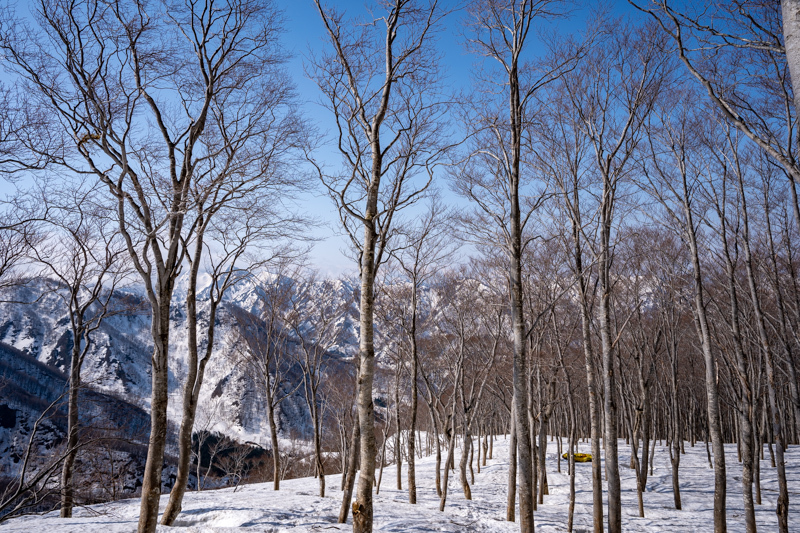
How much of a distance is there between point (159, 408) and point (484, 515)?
8507 mm

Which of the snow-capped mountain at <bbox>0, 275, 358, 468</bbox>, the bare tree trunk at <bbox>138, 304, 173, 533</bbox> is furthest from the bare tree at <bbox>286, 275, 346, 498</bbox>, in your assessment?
the snow-capped mountain at <bbox>0, 275, 358, 468</bbox>

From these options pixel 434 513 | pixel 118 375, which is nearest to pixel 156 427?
pixel 434 513

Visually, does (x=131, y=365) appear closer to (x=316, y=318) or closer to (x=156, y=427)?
(x=316, y=318)

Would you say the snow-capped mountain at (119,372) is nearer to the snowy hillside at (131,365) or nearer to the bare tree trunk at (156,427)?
the snowy hillside at (131,365)

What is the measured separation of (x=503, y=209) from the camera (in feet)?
29.8

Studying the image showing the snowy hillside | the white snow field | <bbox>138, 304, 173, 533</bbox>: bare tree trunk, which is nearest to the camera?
<bbox>138, 304, 173, 533</bbox>: bare tree trunk

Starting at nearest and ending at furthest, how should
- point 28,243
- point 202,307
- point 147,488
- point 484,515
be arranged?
1. point 147,488
2. point 28,243
3. point 484,515
4. point 202,307

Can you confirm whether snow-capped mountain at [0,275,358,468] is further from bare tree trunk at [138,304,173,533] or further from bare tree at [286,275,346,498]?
bare tree trunk at [138,304,173,533]

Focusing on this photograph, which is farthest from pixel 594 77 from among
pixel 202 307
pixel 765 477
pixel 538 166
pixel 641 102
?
pixel 202 307

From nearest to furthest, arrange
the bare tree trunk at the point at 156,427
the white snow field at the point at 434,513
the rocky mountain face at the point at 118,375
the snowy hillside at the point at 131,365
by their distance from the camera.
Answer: the bare tree trunk at the point at 156,427, the white snow field at the point at 434,513, the rocky mountain face at the point at 118,375, the snowy hillside at the point at 131,365

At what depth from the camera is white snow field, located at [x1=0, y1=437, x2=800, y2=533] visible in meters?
8.66

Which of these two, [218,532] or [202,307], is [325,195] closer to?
[218,532]

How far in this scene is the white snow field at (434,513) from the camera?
341 inches

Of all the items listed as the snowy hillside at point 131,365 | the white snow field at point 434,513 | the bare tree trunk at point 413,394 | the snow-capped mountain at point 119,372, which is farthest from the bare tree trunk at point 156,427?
the snowy hillside at point 131,365
